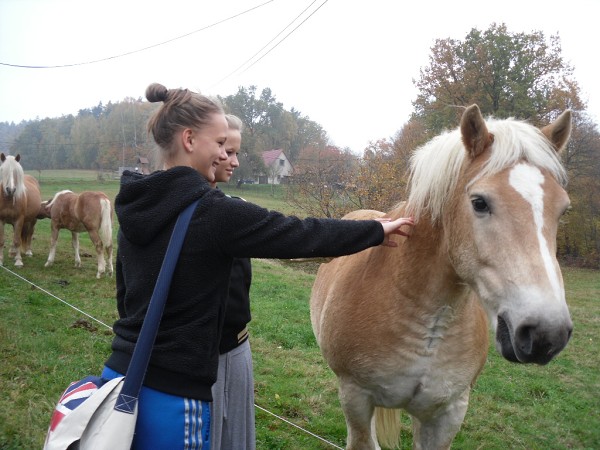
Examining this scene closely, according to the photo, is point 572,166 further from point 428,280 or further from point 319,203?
point 428,280

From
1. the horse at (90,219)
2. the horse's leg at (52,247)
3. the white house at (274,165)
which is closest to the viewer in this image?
the horse at (90,219)

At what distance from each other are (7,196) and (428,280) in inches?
367

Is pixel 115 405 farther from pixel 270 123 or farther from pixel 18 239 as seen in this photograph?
pixel 270 123

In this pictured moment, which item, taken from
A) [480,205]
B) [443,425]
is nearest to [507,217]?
[480,205]

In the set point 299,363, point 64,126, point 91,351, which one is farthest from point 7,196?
point 64,126

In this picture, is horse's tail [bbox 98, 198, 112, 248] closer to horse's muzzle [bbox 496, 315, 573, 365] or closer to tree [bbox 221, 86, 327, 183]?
horse's muzzle [bbox 496, 315, 573, 365]

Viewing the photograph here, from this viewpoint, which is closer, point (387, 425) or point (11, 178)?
point (387, 425)

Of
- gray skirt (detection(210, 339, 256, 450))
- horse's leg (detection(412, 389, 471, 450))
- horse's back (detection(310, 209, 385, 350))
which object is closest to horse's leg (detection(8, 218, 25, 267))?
horse's back (detection(310, 209, 385, 350))

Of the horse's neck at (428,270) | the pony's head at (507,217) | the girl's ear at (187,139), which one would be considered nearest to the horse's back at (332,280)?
the horse's neck at (428,270)

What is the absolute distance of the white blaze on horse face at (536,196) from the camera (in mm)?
1498

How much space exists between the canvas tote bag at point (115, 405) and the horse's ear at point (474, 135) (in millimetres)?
1166

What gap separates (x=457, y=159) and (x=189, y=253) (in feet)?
3.92

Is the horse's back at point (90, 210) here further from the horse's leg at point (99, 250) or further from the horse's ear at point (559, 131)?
the horse's ear at point (559, 131)

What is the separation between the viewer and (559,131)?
6.51ft
